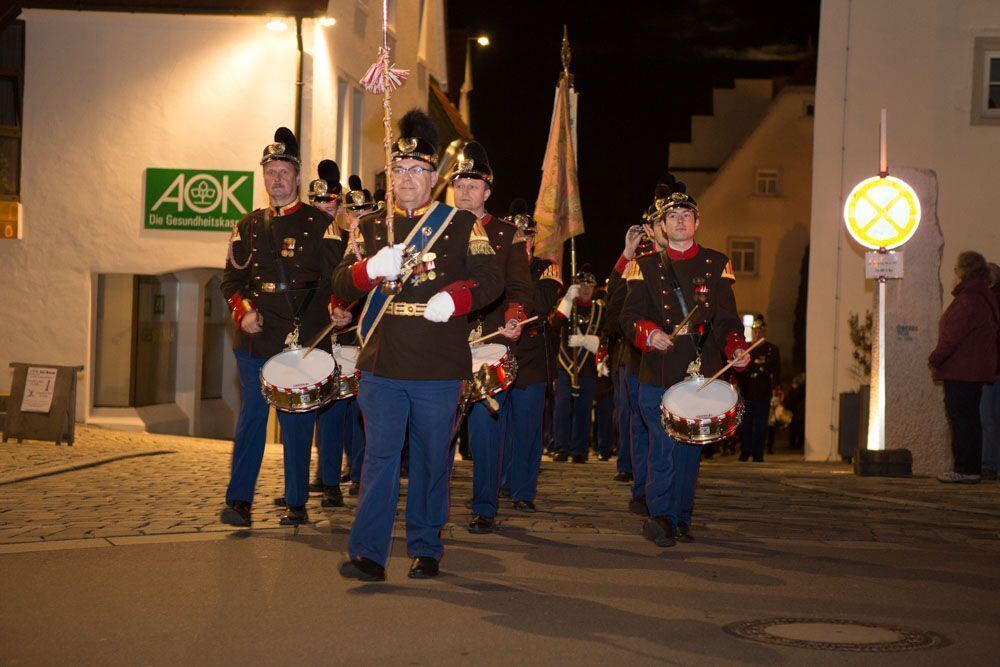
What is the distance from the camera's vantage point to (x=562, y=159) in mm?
19297

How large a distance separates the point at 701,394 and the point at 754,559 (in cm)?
102

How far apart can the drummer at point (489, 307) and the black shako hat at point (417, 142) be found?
149 centimetres

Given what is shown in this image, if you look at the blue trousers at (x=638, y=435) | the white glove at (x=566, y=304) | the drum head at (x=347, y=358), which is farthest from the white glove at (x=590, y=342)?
the drum head at (x=347, y=358)

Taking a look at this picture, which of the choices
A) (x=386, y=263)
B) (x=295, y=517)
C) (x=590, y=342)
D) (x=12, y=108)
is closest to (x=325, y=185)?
(x=295, y=517)

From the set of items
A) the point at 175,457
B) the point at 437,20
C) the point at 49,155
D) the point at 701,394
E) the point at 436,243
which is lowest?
the point at 175,457

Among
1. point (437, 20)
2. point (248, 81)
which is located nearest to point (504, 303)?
point (248, 81)

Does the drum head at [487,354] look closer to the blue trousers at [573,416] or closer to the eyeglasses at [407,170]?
the eyeglasses at [407,170]

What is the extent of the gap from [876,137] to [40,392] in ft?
39.0

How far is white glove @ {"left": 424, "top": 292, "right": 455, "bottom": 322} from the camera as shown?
745cm

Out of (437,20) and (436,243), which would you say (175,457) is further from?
(437,20)

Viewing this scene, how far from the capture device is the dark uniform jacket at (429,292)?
7.65 meters

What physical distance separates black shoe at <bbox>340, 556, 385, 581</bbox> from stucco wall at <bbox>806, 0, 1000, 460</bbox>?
14799mm

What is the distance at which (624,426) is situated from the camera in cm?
1470

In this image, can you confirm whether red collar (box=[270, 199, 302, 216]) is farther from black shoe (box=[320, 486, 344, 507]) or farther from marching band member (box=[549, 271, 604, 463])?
marching band member (box=[549, 271, 604, 463])
